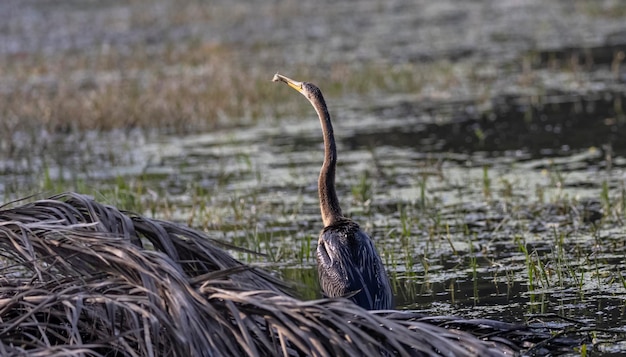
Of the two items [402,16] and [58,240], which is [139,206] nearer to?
[58,240]

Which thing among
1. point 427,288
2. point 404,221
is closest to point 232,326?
point 427,288

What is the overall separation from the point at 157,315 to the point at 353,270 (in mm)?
1607

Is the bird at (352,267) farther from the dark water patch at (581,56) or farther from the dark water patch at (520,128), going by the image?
the dark water patch at (581,56)

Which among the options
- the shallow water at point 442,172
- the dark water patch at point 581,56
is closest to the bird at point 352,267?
the shallow water at point 442,172

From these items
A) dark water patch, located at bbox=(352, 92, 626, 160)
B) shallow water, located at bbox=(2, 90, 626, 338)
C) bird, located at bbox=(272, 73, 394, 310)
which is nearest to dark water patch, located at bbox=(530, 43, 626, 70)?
dark water patch, located at bbox=(352, 92, 626, 160)

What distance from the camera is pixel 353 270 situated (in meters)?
6.08

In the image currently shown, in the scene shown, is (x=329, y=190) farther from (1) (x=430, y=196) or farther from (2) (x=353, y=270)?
(1) (x=430, y=196)

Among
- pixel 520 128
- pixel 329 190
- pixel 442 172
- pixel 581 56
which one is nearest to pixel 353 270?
pixel 329 190

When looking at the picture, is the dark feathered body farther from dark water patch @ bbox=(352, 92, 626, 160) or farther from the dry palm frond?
dark water patch @ bbox=(352, 92, 626, 160)

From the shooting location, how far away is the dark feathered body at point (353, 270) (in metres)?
6.00

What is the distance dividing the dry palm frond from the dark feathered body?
2.48 ft

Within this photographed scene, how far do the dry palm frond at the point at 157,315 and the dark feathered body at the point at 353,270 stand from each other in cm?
76

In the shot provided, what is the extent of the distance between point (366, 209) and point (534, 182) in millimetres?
1676

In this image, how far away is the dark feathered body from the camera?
6.00 meters
